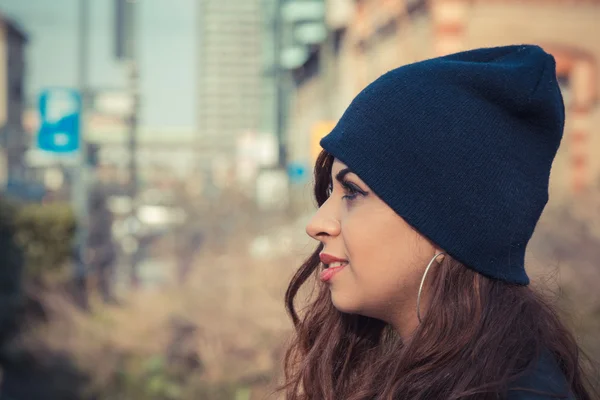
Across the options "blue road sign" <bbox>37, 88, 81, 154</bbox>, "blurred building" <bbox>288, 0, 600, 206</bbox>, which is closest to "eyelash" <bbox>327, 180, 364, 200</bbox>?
"blue road sign" <bbox>37, 88, 81, 154</bbox>

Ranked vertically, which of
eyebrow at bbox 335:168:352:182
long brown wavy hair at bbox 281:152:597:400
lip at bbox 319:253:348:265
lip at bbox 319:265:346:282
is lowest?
long brown wavy hair at bbox 281:152:597:400

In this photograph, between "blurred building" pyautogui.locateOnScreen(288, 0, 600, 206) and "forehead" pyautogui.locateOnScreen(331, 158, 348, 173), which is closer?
"forehead" pyautogui.locateOnScreen(331, 158, 348, 173)

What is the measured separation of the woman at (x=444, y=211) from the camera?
1.82 metres

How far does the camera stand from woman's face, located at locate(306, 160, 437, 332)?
1.87 meters

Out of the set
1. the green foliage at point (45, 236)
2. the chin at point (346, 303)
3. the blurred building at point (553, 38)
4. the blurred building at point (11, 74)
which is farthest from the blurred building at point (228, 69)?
the chin at point (346, 303)

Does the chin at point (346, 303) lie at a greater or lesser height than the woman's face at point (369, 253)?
lesser

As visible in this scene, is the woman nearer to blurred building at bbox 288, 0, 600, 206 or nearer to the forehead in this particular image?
the forehead

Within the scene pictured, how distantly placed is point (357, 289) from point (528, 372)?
382 millimetres

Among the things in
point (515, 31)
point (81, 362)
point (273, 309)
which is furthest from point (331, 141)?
point (515, 31)

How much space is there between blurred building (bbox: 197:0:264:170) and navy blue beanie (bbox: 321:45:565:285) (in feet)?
274

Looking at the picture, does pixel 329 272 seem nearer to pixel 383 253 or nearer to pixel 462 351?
pixel 383 253

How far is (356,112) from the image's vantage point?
6.42ft

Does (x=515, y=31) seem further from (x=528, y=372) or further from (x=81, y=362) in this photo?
(x=528, y=372)

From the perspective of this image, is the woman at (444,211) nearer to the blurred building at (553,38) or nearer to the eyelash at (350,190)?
the eyelash at (350,190)
